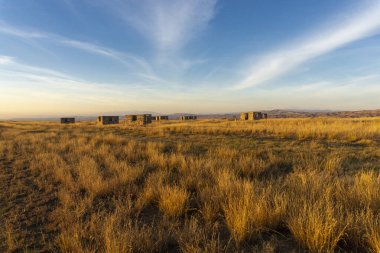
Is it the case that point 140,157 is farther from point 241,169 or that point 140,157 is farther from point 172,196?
point 172,196

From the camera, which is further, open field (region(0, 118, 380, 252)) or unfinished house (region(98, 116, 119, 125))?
unfinished house (region(98, 116, 119, 125))

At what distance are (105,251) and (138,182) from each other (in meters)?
3.02

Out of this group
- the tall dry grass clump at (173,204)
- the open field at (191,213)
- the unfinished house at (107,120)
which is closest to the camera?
the open field at (191,213)

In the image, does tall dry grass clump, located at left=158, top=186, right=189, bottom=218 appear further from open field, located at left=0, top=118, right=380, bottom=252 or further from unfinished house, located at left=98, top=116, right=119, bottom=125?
unfinished house, located at left=98, top=116, right=119, bottom=125

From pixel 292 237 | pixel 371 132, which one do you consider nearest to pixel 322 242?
pixel 292 237

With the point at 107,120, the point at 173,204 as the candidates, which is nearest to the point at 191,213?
the point at 173,204

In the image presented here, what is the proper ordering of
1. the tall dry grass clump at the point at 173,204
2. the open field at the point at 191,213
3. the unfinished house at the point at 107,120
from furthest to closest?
the unfinished house at the point at 107,120
the tall dry grass clump at the point at 173,204
the open field at the point at 191,213

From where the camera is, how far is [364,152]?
28.8 ft

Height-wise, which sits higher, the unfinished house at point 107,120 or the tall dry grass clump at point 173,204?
the unfinished house at point 107,120

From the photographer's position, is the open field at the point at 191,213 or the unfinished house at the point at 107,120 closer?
the open field at the point at 191,213

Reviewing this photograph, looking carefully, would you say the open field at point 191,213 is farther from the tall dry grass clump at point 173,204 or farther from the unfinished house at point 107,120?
the unfinished house at point 107,120

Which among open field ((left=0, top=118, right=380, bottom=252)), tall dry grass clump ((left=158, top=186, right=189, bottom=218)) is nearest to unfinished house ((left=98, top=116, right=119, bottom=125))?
open field ((left=0, top=118, right=380, bottom=252))

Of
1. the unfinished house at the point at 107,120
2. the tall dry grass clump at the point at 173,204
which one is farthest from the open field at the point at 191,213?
the unfinished house at the point at 107,120

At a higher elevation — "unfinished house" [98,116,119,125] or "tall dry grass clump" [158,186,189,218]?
"unfinished house" [98,116,119,125]
